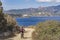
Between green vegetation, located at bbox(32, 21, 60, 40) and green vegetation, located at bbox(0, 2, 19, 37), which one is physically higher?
green vegetation, located at bbox(32, 21, 60, 40)

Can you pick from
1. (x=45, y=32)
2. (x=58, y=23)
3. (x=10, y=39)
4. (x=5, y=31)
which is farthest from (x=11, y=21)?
(x=45, y=32)

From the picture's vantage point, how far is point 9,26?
24516 millimetres

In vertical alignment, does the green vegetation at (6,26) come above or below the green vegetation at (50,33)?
below

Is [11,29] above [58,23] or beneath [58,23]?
beneath

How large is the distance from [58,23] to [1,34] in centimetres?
708

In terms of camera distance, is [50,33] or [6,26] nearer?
[50,33]

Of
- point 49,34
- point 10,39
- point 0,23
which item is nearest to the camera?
point 49,34

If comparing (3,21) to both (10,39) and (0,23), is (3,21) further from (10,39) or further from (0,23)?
(10,39)

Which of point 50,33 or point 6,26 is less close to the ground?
point 50,33

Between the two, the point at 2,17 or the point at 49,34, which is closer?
the point at 49,34

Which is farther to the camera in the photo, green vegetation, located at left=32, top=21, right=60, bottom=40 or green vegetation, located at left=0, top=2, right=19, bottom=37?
green vegetation, located at left=0, top=2, right=19, bottom=37

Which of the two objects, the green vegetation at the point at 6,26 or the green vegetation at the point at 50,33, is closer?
the green vegetation at the point at 50,33

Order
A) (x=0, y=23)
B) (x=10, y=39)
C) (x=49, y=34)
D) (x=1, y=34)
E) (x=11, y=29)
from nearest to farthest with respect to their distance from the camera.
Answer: (x=49, y=34), (x=10, y=39), (x=1, y=34), (x=0, y=23), (x=11, y=29)

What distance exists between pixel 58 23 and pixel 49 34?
2738mm
